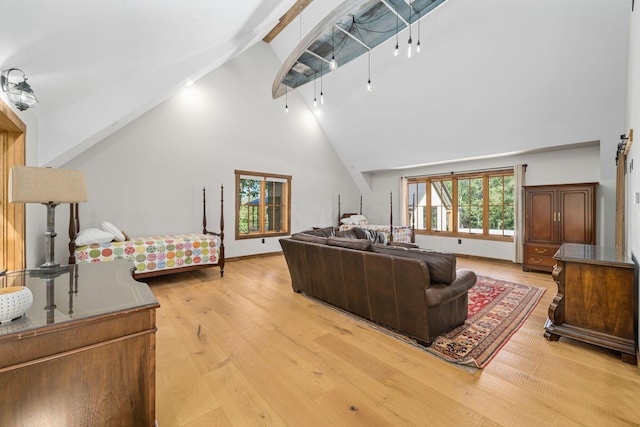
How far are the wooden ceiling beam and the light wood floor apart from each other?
4980 millimetres

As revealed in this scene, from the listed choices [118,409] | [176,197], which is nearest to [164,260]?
[176,197]

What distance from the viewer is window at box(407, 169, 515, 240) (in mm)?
5945

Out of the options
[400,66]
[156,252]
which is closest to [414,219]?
[400,66]

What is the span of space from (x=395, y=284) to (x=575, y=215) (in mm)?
4082

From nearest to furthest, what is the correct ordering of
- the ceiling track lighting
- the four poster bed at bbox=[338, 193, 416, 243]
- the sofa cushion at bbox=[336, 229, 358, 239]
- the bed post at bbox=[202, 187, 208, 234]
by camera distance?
the ceiling track lighting < the sofa cushion at bbox=[336, 229, 358, 239] < the bed post at bbox=[202, 187, 208, 234] < the four poster bed at bbox=[338, 193, 416, 243]

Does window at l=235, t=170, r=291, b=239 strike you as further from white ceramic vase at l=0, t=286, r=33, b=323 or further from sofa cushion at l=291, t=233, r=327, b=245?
white ceramic vase at l=0, t=286, r=33, b=323

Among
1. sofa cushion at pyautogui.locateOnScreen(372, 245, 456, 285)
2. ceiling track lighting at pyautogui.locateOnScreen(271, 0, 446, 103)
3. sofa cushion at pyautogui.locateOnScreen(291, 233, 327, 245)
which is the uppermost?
ceiling track lighting at pyautogui.locateOnScreen(271, 0, 446, 103)

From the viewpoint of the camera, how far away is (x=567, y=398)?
1.71 m

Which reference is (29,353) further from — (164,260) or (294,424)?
(164,260)

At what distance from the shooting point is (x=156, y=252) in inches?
163

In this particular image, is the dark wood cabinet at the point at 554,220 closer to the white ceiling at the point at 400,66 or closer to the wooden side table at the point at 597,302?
the white ceiling at the point at 400,66

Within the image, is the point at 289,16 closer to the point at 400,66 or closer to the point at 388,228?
the point at 400,66

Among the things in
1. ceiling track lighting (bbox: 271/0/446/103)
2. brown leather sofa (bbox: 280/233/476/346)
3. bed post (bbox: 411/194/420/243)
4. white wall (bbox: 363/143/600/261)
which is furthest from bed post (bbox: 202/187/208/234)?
white wall (bbox: 363/143/600/261)

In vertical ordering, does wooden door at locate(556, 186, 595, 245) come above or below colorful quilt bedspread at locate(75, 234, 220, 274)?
above
